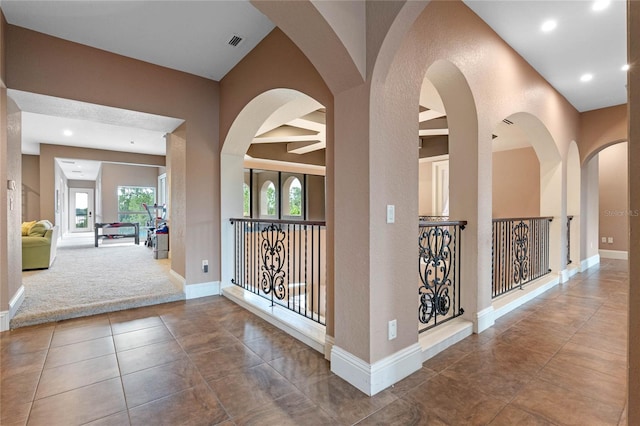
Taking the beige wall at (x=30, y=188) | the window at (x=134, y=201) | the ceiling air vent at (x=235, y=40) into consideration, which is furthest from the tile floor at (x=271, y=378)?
the window at (x=134, y=201)

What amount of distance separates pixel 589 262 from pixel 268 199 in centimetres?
716

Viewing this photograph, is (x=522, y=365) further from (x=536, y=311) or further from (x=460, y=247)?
(x=536, y=311)

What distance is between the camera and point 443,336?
249 centimetres

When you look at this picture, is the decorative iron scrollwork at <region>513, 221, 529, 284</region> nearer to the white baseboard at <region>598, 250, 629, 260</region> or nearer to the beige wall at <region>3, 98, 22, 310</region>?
the white baseboard at <region>598, 250, 629, 260</region>

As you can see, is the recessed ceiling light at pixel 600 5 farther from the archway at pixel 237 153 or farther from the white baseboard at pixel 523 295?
the white baseboard at pixel 523 295

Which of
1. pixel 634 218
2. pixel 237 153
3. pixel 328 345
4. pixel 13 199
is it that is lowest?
pixel 328 345

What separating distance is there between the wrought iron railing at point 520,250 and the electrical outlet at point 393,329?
7.28 feet

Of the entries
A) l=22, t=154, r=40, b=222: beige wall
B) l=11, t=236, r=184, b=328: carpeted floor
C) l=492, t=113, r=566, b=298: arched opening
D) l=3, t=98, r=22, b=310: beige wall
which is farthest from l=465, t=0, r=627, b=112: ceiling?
l=22, t=154, r=40, b=222: beige wall

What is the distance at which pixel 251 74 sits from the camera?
10.9 feet

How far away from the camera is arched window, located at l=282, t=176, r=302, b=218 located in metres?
8.38

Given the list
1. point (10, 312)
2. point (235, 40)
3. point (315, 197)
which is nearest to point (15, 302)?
point (10, 312)

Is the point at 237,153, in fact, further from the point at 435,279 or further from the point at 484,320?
the point at 484,320

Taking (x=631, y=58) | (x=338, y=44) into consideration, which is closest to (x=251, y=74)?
(x=338, y=44)

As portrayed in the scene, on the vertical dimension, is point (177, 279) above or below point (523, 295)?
above
